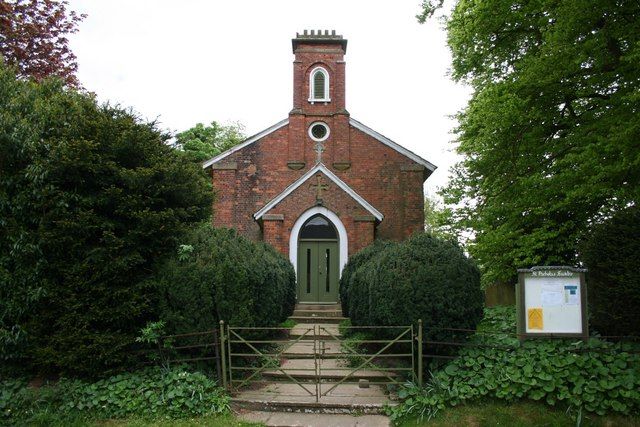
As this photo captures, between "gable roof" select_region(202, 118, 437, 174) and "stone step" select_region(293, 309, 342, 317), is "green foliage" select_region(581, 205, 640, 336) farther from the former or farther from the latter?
"gable roof" select_region(202, 118, 437, 174)

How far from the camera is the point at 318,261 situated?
18328 millimetres

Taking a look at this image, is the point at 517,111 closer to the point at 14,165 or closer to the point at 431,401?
the point at 431,401

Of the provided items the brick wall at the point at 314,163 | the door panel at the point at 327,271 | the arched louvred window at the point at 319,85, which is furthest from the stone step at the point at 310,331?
the arched louvred window at the point at 319,85

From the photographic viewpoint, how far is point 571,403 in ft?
24.4

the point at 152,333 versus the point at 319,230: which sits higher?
the point at 319,230

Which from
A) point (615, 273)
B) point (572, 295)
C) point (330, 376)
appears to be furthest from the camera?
point (330, 376)

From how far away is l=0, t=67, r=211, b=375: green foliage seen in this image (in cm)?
850

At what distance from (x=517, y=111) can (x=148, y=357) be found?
896cm

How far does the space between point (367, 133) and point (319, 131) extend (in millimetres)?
1931

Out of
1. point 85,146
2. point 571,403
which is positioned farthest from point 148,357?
point 571,403

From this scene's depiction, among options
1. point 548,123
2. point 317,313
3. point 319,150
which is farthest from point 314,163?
point 548,123

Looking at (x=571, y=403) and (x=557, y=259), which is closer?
(x=571, y=403)

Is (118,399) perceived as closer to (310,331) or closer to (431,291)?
(431,291)

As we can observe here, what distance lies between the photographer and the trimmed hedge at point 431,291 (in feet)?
28.3
